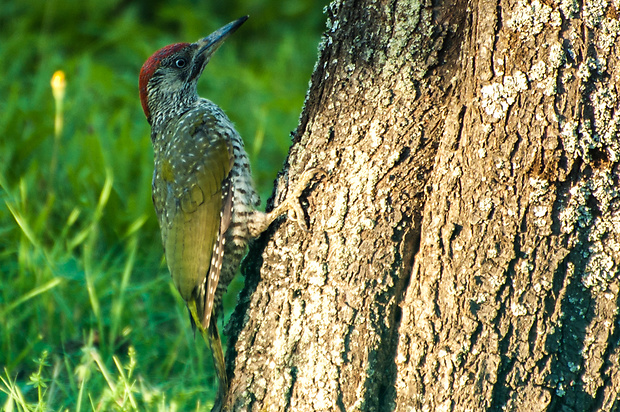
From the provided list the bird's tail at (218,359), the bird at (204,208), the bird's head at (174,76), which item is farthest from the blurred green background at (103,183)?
the bird's head at (174,76)

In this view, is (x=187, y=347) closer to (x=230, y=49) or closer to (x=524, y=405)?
(x=524, y=405)

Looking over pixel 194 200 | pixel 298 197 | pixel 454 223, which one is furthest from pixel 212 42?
pixel 454 223

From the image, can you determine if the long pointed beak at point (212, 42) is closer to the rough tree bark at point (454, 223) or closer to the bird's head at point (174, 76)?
the bird's head at point (174, 76)

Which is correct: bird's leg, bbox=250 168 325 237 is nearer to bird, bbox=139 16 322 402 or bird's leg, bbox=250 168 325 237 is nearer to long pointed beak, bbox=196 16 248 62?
bird, bbox=139 16 322 402

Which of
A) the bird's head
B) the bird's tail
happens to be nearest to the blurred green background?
the bird's tail

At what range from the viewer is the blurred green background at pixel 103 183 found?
2924 mm

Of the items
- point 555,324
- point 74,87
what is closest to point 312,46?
point 74,87

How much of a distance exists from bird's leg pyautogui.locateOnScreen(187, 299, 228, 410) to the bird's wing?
1.9 inches

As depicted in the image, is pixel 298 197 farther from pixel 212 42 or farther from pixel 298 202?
pixel 212 42

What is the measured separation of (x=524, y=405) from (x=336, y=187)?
86 centimetres

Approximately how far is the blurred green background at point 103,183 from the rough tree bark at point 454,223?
72 cm

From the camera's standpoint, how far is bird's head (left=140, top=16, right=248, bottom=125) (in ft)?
11.6

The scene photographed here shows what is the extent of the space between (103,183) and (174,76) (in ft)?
2.89

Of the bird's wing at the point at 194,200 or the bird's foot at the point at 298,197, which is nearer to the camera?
the bird's foot at the point at 298,197
